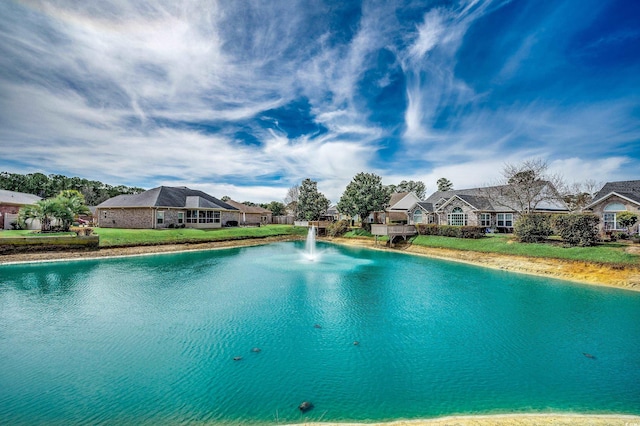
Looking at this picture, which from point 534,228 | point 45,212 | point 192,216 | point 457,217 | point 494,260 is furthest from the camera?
point 192,216

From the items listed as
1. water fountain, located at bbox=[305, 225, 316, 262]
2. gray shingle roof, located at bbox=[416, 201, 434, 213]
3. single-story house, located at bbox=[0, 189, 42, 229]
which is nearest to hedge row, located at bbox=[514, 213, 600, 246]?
gray shingle roof, located at bbox=[416, 201, 434, 213]

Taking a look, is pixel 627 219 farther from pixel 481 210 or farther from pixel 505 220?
pixel 481 210

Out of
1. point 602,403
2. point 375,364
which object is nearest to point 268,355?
point 375,364

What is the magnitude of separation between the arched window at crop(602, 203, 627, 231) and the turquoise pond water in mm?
14016

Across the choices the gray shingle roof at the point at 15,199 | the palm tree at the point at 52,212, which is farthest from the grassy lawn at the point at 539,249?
the gray shingle roof at the point at 15,199

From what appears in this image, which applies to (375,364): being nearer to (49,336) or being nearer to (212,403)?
(212,403)

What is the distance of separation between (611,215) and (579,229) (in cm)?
784

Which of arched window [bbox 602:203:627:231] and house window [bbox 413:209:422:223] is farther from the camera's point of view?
house window [bbox 413:209:422:223]

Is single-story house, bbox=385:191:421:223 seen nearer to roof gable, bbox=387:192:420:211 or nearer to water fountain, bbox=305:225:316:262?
roof gable, bbox=387:192:420:211

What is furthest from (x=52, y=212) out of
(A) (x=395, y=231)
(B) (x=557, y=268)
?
(B) (x=557, y=268)

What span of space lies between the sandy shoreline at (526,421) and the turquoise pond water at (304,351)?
0.30 metres

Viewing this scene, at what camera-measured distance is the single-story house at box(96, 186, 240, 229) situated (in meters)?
36.9

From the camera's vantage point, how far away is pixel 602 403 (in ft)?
21.8

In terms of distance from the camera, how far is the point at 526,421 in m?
5.89
